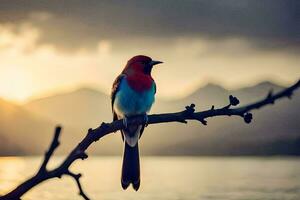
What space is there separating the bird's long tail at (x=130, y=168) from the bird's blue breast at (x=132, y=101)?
306 mm

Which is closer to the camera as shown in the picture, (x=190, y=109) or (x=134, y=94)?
(x=190, y=109)

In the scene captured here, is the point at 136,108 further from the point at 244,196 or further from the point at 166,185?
the point at 166,185

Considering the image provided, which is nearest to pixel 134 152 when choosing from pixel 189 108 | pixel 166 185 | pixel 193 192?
pixel 189 108

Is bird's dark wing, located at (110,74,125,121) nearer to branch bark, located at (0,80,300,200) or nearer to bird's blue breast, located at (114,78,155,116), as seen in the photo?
bird's blue breast, located at (114,78,155,116)

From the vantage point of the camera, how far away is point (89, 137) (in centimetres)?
279

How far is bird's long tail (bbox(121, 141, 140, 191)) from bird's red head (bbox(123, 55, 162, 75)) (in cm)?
60

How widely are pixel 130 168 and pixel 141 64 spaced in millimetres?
1136

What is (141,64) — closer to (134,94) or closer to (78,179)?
(134,94)

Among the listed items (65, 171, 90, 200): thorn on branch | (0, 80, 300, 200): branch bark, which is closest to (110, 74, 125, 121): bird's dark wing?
(0, 80, 300, 200): branch bark

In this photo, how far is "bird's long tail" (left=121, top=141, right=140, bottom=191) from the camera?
4001mm

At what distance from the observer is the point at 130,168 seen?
4297mm

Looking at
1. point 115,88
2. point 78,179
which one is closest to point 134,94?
point 115,88

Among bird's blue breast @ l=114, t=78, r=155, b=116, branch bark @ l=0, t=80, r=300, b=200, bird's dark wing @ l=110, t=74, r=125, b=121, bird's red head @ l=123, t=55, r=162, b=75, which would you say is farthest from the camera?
bird's dark wing @ l=110, t=74, r=125, b=121

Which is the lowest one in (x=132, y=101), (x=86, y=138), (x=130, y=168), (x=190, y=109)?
(x=86, y=138)
